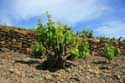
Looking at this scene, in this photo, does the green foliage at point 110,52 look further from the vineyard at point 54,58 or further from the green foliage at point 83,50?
the green foliage at point 83,50

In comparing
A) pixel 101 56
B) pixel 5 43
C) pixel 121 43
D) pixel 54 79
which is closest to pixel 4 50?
pixel 5 43

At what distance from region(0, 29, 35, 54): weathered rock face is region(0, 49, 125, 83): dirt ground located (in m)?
0.64

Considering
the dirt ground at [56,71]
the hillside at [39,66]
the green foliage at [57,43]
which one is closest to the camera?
the dirt ground at [56,71]

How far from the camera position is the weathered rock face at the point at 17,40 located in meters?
23.2

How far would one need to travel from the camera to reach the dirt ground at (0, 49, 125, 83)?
19.3 meters

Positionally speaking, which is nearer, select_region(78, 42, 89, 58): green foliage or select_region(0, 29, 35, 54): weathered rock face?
select_region(78, 42, 89, 58): green foliage

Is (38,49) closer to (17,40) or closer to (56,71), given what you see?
(56,71)

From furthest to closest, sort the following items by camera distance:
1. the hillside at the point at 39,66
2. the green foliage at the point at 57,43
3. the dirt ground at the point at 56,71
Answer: the green foliage at the point at 57,43, the hillside at the point at 39,66, the dirt ground at the point at 56,71

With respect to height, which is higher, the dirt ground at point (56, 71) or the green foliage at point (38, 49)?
the green foliage at point (38, 49)

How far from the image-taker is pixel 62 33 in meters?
22.1

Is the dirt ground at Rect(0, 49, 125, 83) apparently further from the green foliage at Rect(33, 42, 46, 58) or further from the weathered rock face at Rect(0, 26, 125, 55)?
the weathered rock face at Rect(0, 26, 125, 55)

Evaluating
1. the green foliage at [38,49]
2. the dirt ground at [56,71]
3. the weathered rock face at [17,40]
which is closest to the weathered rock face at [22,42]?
the weathered rock face at [17,40]

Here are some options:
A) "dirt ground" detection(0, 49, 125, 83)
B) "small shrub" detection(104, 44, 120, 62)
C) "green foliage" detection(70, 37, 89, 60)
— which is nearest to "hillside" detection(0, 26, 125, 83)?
"dirt ground" detection(0, 49, 125, 83)

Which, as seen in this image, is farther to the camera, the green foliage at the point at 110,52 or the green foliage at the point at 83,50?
the green foliage at the point at 110,52
